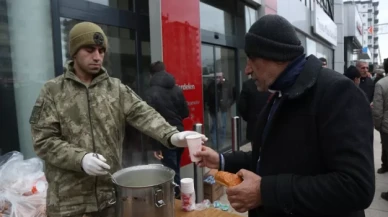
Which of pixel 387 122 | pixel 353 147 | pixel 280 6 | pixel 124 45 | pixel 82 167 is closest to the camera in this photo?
pixel 353 147

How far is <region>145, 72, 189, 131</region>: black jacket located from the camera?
4.07m

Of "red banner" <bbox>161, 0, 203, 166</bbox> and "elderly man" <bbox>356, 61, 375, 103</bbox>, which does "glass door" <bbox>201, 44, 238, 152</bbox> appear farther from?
"elderly man" <bbox>356, 61, 375, 103</bbox>

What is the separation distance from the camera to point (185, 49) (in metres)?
5.01

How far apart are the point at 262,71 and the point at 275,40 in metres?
0.15

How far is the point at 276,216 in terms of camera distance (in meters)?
1.26

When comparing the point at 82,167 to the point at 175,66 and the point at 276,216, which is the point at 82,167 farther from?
the point at 175,66

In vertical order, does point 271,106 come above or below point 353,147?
above

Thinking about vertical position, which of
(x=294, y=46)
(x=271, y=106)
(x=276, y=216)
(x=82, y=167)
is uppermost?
(x=294, y=46)

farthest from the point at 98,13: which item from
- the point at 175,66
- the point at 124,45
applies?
the point at 175,66

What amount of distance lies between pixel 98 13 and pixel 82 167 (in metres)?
3.00

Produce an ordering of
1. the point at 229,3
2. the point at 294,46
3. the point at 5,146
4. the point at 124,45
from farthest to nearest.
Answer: the point at 229,3
the point at 124,45
the point at 5,146
the point at 294,46

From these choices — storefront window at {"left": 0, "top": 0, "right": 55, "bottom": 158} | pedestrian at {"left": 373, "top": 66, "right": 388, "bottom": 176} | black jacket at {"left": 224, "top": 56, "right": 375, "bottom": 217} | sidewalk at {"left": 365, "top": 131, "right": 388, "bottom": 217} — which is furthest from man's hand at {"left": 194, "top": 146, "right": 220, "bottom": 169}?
pedestrian at {"left": 373, "top": 66, "right": 388, "bottom": 176}

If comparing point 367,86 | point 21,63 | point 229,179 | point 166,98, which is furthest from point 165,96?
point 367,86

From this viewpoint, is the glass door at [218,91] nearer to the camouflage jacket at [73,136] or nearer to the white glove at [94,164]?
the camouflage jacket at [73,136]
